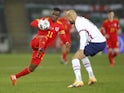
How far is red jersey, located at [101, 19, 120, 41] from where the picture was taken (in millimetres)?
25578

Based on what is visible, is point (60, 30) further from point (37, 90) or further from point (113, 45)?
point (113, 45)

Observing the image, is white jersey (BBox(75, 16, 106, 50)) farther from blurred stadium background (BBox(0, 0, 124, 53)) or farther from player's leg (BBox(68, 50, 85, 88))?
blurred stadium background (BBox(0, 0, 124, 53))

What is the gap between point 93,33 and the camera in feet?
49.2

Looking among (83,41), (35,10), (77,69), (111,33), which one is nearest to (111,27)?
(111,33)

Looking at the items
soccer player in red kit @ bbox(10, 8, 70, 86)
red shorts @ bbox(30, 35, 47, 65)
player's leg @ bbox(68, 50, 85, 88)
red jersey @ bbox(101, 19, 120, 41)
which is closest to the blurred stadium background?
red jersey @ bbox(101, 19, 120, 41)

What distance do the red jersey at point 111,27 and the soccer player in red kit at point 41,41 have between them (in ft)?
30.7

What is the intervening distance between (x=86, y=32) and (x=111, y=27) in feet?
36.1

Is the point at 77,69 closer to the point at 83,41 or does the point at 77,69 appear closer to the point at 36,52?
the point at 83,41

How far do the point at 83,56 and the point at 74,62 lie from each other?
1.23ft

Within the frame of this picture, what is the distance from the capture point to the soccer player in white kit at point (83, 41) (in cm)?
1459

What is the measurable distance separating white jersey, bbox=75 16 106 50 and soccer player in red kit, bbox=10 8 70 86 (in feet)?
2.83

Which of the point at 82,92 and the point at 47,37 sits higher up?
the point at 47,37

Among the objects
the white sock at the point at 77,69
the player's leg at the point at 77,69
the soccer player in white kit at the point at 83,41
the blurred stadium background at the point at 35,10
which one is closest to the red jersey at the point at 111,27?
the soccer player in white kit at the point at 83,41

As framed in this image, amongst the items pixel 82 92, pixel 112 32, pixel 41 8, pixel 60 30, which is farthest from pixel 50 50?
pixel 82 92
